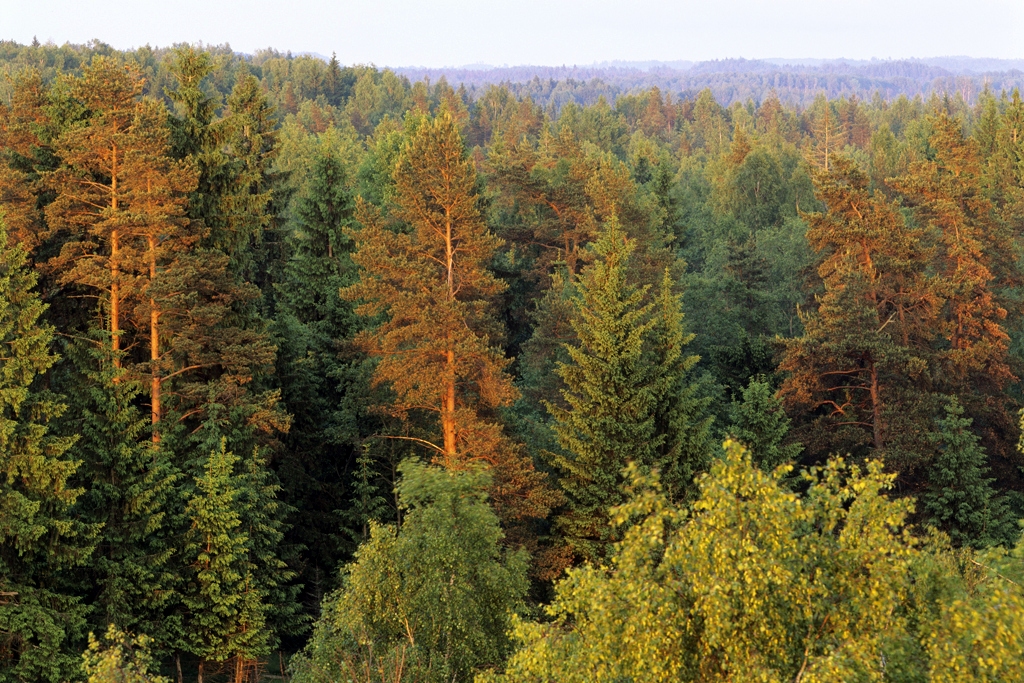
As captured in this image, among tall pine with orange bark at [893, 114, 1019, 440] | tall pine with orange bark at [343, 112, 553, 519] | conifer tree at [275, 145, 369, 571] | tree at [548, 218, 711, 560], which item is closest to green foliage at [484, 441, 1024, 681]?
tall pine with orange bark at [343, 112, 553, 519]

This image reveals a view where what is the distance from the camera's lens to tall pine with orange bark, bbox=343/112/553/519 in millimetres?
28969

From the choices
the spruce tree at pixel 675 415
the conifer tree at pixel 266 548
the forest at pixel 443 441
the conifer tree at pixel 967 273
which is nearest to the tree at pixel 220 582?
the forest at pixel 443 441

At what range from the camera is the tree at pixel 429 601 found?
18719mm

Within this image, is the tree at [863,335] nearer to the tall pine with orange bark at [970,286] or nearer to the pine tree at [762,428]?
the tall pine with orange bark at [970,286]

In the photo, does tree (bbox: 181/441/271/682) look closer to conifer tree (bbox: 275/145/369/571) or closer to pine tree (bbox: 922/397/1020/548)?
conifer tree (bbox: 275/145/369/571)

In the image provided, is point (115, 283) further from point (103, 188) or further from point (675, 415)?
point (675, 415)

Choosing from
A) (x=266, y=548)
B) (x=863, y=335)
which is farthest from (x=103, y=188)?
(x=863, y=335)

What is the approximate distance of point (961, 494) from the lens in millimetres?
32469

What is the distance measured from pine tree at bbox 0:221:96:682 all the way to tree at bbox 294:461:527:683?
25.1 ft

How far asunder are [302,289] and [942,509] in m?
28.7

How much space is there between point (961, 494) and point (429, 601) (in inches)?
842

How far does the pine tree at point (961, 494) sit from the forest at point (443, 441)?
0.15m

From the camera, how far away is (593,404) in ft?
98.3

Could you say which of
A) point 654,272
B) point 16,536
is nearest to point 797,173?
point 654,272
